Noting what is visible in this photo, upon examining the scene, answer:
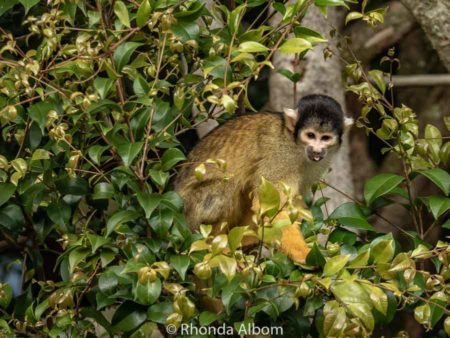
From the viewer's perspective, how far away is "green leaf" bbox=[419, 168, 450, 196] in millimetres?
4188

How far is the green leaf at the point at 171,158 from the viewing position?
3.94 metres

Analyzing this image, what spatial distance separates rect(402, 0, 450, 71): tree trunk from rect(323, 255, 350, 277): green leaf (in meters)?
2.62

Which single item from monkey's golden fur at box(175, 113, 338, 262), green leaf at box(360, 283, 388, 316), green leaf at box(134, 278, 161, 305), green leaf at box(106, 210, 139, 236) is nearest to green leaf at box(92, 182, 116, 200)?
green leaf at box(106, 210, 139, 236)

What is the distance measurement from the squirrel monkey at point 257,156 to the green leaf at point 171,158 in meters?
0.99

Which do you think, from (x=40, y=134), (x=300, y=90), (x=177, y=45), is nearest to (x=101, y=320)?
(x=40, y=134)

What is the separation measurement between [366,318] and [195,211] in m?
1.86

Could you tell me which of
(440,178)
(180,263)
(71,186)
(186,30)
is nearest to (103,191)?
(71,186)

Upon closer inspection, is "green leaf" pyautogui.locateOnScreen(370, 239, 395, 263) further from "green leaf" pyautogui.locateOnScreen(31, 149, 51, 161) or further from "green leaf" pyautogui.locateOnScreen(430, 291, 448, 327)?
"green leaf" pyautogui.locateOnScreen(31, 149, 51, 161)

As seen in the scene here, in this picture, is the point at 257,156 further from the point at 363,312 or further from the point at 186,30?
the point at 363,312

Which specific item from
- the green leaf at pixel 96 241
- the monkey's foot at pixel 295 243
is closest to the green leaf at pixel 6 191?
the green leaf at pixel 96 241

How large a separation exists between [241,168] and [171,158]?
1.26 meters

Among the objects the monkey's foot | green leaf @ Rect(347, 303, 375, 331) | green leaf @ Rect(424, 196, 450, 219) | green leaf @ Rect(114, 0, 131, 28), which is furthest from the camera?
the monkey's foot

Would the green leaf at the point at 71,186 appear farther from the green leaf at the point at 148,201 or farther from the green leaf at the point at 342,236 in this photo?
the green leaf at the point at 342,236

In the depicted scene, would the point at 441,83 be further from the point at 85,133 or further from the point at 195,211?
the point at 85,133
